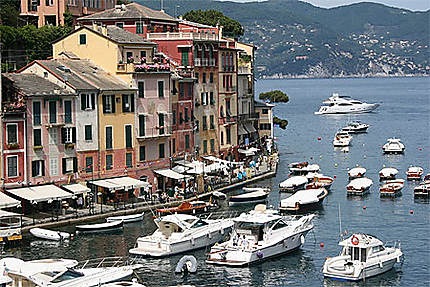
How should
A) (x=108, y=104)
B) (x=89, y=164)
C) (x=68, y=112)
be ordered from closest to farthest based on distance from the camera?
(x=68, y=112)
(x=89, y=164)
(x=108, y=104)

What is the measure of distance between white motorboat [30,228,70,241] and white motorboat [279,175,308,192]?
112 ft

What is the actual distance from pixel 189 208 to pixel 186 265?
19.5 metres

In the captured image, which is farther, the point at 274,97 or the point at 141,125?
Answer: the point at 274,97

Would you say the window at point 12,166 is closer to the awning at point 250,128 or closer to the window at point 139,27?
the window at point 139,27

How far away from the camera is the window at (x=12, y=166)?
253 feet

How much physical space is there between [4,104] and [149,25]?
3330cm

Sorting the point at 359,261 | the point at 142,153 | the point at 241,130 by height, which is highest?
the point at 142,153

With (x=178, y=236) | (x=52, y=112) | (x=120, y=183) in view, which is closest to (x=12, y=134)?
(x=52, y=112)

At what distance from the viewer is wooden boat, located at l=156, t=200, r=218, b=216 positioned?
79875mm

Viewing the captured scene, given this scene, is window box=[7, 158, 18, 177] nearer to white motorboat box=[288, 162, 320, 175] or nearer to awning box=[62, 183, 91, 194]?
awning box=[62, 183, 91, 194]

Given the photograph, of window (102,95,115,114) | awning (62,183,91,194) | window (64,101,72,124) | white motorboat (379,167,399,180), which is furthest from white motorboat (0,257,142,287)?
white motorboat (379,167,399,180)

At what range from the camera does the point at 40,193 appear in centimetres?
7638

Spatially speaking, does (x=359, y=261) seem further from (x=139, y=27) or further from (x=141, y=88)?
(x=139, y=27)

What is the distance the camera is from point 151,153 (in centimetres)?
9075
